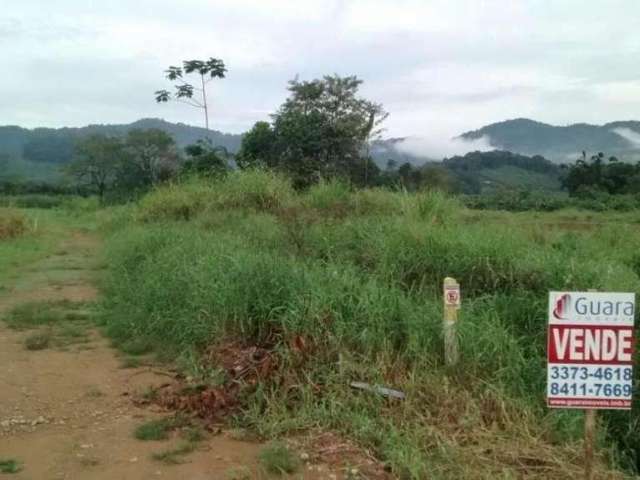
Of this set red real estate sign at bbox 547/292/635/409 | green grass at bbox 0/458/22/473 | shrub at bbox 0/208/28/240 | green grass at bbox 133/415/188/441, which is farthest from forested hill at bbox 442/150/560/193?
green grass at bbox 0/458/22/473

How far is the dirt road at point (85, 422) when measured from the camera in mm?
3715

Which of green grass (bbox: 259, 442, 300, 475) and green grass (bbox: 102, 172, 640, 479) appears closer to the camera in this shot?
green grass (bbox: 259, 442, 300, 475)

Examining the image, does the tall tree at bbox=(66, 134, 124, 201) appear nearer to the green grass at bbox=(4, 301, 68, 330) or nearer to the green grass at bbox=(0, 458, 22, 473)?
the green grass at bbox=(4, 301, 68, 330)

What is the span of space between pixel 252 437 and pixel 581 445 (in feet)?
6.78

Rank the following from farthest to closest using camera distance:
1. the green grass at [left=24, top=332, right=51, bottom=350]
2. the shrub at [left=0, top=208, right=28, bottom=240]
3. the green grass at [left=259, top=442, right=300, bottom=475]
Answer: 1. the shrub at [left=0, top=208, right=28, bottom=240]
2. the green grass at [left=24, top=332, right=51, bottom=350]
3. the green grass at [left=259, top=442, right=300, bottom=475]

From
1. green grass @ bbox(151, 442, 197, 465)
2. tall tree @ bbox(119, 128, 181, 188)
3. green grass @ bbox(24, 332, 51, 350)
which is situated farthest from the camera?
tall tree @ bbox(119, 128, 181, 188)

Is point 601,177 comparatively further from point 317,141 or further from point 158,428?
point 158,428

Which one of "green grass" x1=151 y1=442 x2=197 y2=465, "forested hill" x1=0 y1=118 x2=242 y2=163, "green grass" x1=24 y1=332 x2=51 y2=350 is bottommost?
"green grass" x1=151 y1=442 x2=197 y2=465

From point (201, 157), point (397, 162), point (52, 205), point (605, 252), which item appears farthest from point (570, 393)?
point (52, 205)

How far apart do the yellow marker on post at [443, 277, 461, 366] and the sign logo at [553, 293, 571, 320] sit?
4.65 ft

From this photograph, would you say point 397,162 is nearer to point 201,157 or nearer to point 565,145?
point 201,157

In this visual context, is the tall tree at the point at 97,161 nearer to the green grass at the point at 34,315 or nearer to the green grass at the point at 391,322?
the green grass at the point at 34,315

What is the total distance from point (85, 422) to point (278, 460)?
160 cm

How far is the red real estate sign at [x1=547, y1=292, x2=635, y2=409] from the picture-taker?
3.12m
